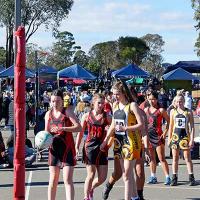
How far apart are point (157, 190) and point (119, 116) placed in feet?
8.92

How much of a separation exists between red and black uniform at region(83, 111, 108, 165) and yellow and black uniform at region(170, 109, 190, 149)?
7.92 feet

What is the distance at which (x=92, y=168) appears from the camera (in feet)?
28.8

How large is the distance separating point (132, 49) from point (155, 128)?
8527 centimetres

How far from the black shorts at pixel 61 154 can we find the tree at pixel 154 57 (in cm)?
7795

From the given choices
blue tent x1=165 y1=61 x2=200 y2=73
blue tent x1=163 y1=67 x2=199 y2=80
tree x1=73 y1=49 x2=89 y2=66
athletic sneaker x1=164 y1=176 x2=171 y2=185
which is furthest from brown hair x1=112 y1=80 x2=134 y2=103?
tree x1=73 y1=49 x2=89 y2=66

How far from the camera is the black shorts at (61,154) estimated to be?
25.8 ft

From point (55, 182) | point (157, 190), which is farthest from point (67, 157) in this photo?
point (157, 190)

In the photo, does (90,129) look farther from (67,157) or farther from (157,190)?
(157,190)

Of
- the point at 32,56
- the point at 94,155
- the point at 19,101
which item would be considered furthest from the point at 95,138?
the point at 32,56

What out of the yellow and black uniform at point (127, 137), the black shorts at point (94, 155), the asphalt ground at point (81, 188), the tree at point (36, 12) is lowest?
the asphalt ground at point (81, 188)

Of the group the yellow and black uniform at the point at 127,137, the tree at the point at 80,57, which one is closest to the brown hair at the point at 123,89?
the yellow and black uniform at the point at 127,137

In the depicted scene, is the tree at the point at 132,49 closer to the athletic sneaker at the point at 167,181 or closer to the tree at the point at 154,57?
the tree at the point at 154,57

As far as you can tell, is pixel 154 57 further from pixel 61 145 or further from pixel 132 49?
pixel 61 145

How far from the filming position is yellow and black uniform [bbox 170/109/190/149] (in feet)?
35.8
